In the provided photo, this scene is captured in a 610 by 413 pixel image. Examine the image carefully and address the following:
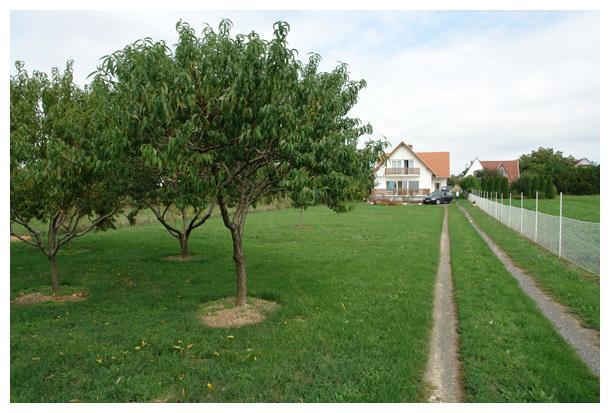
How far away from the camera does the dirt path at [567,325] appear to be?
5184 millimetres

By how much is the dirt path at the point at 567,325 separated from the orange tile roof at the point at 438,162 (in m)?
49.9

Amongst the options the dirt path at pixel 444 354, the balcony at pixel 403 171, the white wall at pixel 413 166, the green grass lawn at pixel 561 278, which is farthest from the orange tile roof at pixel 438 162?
the dirt path at pixel 444 354

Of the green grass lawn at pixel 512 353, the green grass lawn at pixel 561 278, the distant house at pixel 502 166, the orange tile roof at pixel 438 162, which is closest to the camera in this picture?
the green grass lawn at pixel 512 353

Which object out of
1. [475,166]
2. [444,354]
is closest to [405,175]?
[475,166]

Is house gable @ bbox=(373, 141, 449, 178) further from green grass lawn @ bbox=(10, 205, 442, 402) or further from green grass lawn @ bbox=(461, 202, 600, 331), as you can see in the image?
green grass lawn @ bbox=(10, 205, 442, 402)

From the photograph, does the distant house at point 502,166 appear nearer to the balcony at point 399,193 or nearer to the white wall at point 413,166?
the white wall at point 413,166

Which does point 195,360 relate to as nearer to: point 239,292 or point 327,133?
point 239,292

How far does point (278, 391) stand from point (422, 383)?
157 centimetres

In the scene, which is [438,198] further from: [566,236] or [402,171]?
[566,236]

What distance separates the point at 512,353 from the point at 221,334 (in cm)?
386

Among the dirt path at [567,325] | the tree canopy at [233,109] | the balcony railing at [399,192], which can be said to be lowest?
the dirt path at [567,325]

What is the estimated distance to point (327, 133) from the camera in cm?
634

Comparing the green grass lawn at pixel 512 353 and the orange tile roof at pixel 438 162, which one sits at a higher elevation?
the orange tile roof at pixel 438 162

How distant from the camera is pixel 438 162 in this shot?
58.9 metres
